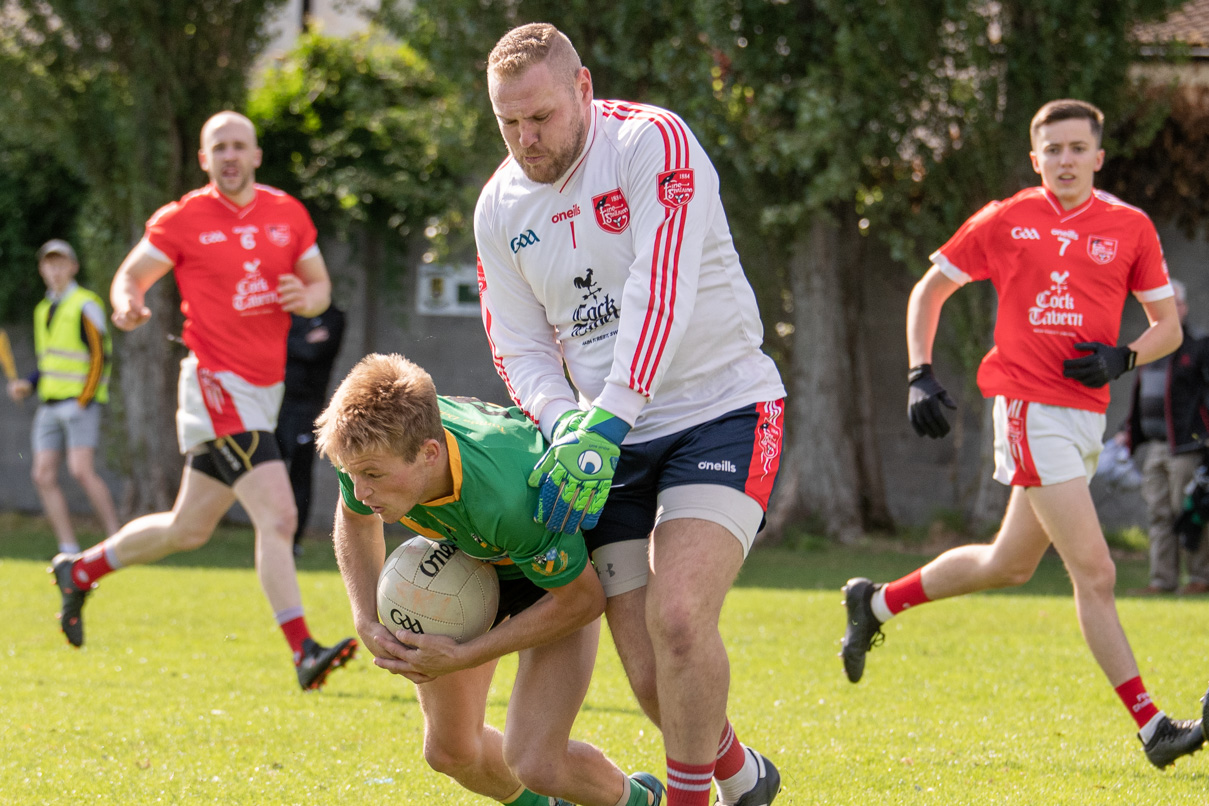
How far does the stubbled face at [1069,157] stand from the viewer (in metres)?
5.35

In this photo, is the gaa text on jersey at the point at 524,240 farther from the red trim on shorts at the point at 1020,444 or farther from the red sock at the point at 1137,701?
the red sock at the point at 1137,701

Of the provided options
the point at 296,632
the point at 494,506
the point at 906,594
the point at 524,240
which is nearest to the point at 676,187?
the point at 524,240

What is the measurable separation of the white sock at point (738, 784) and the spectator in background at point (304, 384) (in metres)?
9.00

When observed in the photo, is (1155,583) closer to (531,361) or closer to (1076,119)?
(1076,119)

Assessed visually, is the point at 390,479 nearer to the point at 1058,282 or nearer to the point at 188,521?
the point at 1058,282

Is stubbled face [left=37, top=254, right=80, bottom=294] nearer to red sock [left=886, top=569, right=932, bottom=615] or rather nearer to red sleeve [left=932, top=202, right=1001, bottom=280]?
red sock [left=886, top=569, right=932, bottom=615]

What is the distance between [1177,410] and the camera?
10.2 metres

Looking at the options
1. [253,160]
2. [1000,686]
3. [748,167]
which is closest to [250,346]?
[253,160]

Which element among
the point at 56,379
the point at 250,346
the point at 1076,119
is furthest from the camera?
the point at 56,379

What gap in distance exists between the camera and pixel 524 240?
3760mm

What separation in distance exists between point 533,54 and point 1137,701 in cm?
329

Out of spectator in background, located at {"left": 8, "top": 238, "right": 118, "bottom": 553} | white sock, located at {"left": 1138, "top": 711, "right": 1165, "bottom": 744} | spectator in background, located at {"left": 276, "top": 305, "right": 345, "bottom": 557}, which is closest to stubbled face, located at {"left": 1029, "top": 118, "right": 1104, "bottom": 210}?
white sock, located at {"left": 1138, "top": 711, "right": 1165, "bottom": 744}

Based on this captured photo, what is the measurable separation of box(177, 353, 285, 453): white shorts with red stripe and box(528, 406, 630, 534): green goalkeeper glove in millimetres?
3639

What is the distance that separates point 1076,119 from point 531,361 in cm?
278
